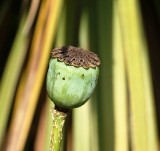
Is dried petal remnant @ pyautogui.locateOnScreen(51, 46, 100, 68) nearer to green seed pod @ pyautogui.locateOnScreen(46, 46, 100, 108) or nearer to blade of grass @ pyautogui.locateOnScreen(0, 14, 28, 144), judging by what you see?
green seed pod @ pyautogui.locateOnScreen(46, 46, 100, 108)

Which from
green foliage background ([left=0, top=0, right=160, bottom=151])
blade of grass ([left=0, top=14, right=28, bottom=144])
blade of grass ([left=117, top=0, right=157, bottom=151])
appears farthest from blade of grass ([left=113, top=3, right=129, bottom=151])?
blade of grass ([left=0, top=14, right=28, bottom=144])

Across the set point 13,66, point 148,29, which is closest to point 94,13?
point 148,29

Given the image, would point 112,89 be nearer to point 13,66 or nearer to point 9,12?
point 13,66

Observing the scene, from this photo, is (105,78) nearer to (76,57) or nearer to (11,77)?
(11,77)

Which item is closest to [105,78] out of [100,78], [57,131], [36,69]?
[100,78]

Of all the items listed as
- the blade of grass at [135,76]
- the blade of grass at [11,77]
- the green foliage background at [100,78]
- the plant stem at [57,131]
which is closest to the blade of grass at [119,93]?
the green foliage background at [100,78]

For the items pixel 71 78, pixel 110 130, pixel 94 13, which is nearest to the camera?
pixel 71 78
